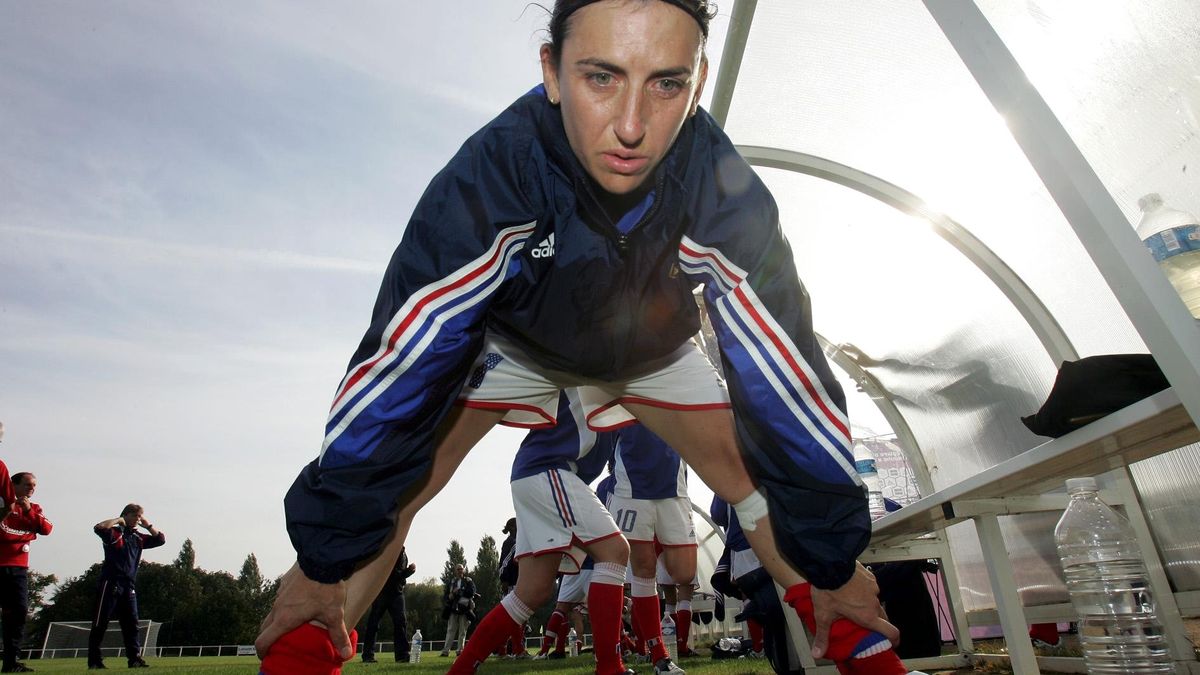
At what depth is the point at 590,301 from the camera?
1.90 metres

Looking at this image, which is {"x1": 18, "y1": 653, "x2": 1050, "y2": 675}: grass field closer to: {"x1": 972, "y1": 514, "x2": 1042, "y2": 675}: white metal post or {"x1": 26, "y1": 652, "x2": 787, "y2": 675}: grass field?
{"x1": 26, "y1": 652, "x2": 787, "y2": 675}: grass field

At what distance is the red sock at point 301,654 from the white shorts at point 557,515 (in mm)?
2752

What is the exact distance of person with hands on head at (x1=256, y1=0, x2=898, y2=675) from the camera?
5.29ft

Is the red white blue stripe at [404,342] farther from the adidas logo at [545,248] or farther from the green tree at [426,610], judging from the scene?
the green tree at [426,610]

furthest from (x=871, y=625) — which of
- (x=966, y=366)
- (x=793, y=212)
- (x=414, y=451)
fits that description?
(x=793, y=212)

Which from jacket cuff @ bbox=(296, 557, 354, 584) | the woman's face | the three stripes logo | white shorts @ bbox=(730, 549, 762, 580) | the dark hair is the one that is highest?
the dark hair

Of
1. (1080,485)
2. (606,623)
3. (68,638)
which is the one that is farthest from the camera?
(68,638)

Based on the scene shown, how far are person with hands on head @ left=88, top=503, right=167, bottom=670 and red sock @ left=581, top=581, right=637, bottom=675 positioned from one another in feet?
23.9

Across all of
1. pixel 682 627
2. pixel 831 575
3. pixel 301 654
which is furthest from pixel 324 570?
pixel 682 627

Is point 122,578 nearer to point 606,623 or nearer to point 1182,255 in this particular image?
point 606,623

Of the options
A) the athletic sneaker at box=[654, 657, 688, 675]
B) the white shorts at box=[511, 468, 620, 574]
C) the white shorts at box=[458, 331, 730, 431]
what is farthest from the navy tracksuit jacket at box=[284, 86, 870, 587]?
the athletic sneaker at box=[654, 657, 688, 675]

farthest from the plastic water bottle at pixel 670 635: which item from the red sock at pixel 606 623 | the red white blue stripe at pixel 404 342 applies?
the red white blue stripe at pixel 404 342

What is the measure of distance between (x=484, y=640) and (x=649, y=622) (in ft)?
5.14

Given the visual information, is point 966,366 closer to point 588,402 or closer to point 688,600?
point 588,402
